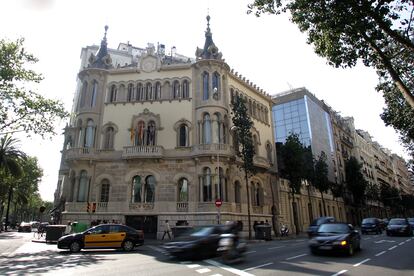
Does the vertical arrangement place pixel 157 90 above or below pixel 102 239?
above

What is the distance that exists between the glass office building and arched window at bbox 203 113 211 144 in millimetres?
21701

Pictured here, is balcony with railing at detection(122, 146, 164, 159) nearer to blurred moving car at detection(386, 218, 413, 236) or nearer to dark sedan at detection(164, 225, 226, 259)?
dark sedan at detection(164, 225, 226, 259)

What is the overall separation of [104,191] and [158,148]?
645 cm

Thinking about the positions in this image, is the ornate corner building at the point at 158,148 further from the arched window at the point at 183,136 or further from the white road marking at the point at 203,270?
the white road marking at the point at 203,270

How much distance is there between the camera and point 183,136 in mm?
29094

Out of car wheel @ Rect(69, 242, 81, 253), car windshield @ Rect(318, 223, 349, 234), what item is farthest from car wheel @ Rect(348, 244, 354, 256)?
car wheel @ Rect(69, 242, 81, 253)

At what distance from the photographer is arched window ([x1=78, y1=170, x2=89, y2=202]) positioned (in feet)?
91.1

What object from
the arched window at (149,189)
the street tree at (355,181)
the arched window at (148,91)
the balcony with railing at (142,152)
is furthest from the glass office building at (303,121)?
the arched window at (149,189)

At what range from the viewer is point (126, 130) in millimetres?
29312

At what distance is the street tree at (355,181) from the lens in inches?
2279

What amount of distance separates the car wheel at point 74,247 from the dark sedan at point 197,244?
762cm

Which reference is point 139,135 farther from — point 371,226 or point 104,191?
point 371,226

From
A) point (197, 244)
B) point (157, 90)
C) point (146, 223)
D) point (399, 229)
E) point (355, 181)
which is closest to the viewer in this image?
point (197, 244)

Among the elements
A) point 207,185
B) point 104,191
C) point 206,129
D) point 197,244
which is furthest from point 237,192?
point 197,244
